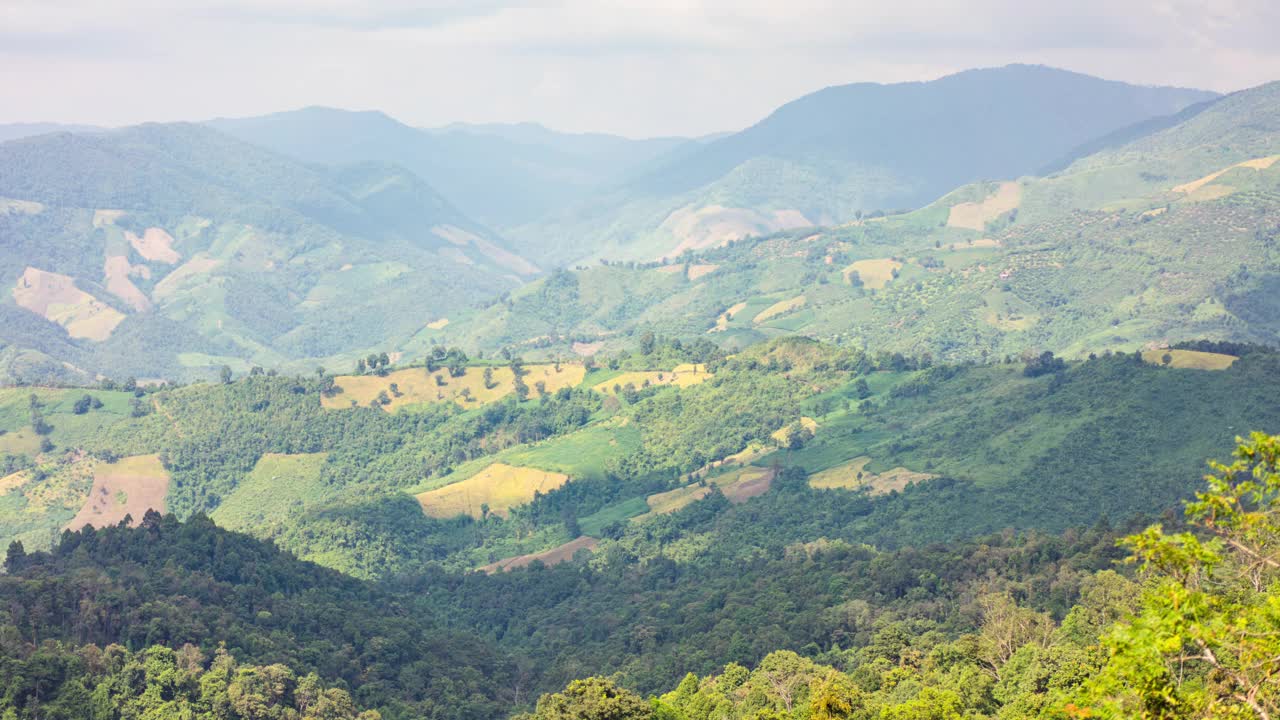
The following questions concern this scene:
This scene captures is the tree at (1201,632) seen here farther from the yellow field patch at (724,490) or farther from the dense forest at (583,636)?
the yellow field patch at (724,490)

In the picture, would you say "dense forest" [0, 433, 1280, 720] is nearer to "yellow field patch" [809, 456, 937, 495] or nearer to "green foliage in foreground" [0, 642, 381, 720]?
"green foliage in foreground" [0, 642, 381, 720]

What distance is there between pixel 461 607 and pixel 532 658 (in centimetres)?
3013

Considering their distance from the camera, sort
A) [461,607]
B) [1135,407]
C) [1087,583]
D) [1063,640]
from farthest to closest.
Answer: [1135,407]
[461,607]
[1087,583]
[1063,640]

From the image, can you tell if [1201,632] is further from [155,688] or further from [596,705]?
[155,688]

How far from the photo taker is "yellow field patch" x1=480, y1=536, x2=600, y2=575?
175 meters

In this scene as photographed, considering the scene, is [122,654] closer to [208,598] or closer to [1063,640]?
[208,598]

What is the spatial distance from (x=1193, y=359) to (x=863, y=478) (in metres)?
50.2

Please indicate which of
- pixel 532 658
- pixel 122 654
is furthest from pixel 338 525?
pixel 122 654

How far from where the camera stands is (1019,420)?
183 meters

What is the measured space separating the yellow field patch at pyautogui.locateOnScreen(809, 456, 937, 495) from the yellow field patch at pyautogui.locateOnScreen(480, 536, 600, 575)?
34638mm

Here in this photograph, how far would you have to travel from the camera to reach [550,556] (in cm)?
17775

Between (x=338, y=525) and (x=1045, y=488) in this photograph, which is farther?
(x=338, y=525)

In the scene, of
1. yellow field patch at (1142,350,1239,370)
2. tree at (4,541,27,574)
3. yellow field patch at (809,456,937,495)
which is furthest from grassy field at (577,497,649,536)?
tree at (4,541,27,574)

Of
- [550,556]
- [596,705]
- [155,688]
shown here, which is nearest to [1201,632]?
[596,705]
